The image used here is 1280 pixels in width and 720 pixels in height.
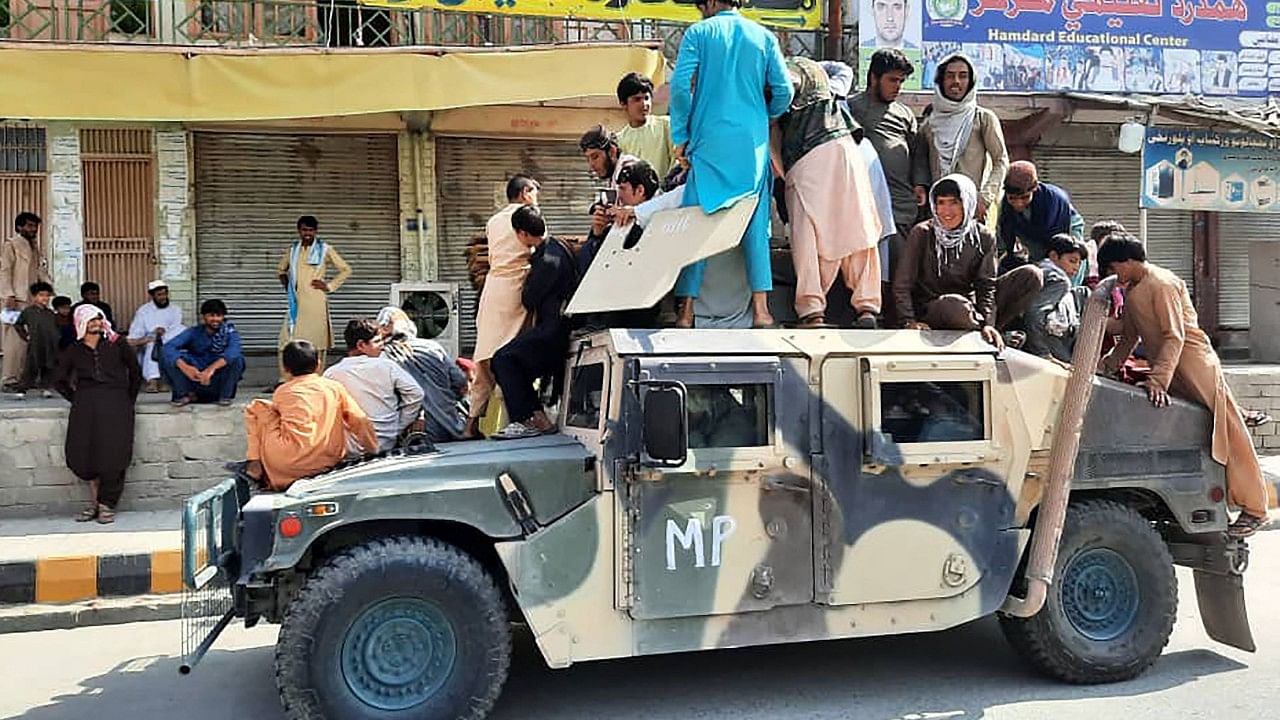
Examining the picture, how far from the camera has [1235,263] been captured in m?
13.5

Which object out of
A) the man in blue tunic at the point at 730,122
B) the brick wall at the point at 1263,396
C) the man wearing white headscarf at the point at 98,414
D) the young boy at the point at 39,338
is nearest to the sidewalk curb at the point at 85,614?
the man wearing white headscarf at the point at 98,414

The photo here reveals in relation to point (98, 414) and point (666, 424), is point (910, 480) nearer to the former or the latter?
point (666, 424)

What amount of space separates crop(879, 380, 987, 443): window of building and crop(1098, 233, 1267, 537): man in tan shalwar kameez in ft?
3.16

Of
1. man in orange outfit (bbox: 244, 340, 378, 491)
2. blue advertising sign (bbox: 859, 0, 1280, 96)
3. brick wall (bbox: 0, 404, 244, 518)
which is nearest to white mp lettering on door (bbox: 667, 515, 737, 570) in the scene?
man in orange outfit (bbox: 244, 340, 378, 491)

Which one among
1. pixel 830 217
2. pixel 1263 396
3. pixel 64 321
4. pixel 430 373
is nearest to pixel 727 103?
pixel 830 217

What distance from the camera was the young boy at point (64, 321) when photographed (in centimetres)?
986

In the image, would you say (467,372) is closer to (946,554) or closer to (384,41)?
(946,554)

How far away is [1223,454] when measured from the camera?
5.05 m

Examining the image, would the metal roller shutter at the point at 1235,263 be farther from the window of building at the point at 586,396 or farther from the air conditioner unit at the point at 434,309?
the window of building at the point at 586,396

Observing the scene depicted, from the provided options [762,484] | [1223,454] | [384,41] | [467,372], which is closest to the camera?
[762,484]

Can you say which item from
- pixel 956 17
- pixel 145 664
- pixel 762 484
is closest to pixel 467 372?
pixel 145 664

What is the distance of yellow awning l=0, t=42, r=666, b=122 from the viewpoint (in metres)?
8.68

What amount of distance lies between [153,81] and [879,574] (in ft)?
23.8

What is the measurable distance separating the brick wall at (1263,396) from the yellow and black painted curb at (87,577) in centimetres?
982
